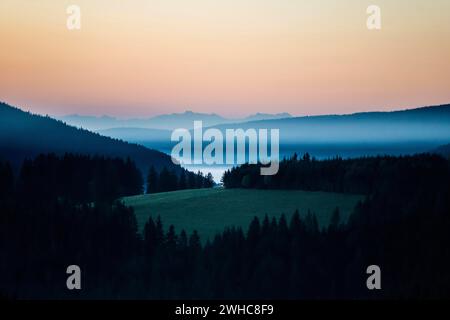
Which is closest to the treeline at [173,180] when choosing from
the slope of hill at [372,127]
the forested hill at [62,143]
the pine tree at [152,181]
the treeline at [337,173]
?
the pine tree at [152,181]

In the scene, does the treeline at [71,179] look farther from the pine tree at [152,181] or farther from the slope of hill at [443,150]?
the slope of hill at [443,150]

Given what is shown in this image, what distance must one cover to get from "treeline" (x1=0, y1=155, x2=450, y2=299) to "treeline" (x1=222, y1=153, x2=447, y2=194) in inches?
34.9

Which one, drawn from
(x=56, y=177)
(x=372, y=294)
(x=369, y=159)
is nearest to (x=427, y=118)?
Answer: (x=369, y=159)

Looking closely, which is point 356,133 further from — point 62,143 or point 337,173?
point 62,143

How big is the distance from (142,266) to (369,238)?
24.9 metres

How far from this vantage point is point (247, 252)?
83312 mm

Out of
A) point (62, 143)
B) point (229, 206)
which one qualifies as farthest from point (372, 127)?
point (62, 143)

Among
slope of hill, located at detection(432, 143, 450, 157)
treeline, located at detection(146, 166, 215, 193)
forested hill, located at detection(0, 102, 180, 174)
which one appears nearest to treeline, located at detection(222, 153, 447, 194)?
slope of hill, located at detection(432, 143, 450, 157)

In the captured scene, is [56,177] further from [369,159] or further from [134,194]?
[369,159]

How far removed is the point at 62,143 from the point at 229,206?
43.6 m

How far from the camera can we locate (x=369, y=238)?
85.9m

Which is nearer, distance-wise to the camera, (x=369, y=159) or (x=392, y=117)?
(x=392, y=117)

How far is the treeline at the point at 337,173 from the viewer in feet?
326

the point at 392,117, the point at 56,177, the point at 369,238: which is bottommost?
the point at 369,238
